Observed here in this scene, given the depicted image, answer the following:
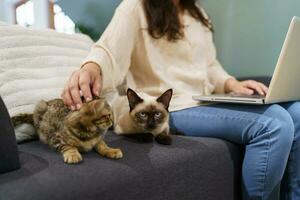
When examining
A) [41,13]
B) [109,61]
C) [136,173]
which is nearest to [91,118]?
[136,173]

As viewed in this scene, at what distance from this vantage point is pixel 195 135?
3.91 feet

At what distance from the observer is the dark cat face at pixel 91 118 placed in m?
0.89

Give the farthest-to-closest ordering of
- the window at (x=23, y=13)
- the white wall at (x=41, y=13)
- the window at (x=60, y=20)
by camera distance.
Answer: the window at (x=23, y=13) < the white wall at (x=41, y=13) < the window at (x=60, y=20)

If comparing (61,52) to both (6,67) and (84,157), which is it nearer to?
(6,67)

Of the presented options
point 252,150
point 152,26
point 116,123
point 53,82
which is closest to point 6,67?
point 53,82

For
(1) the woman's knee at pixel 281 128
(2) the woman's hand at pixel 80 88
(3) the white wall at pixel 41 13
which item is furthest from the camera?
(3) the white wall at pixel 41 13

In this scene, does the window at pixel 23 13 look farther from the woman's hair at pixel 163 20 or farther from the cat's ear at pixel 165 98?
the cat's ear at pixel 165 98

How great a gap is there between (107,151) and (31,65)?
1.52 feet

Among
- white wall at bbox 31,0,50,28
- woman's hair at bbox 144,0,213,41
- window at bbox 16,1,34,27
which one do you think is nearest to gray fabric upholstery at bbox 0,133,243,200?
woman's hair at bbox 144,0,213,41

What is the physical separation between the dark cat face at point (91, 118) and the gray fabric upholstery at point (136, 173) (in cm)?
7

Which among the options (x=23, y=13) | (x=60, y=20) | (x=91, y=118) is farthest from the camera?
(x=23, y=13)

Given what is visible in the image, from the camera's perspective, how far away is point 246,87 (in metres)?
1.40

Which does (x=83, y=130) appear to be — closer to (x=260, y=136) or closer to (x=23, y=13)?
(x=260, y=136)

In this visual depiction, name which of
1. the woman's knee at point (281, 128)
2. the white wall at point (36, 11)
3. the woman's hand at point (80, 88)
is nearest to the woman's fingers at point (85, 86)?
the woman's hand at point (80, 88)
